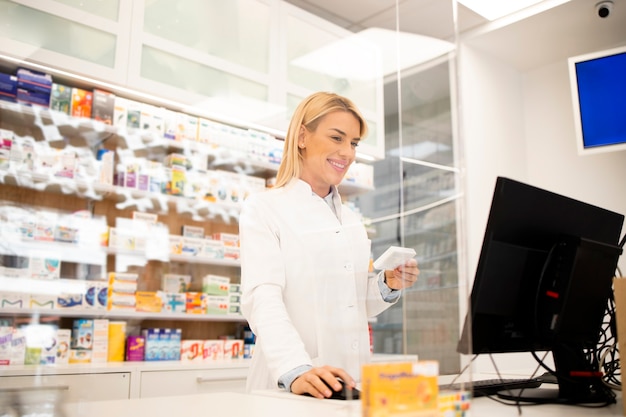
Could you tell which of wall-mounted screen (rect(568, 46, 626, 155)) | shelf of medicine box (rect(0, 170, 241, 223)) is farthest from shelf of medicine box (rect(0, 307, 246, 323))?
wall-mounted screen (rect(568, 46, 626, 155))

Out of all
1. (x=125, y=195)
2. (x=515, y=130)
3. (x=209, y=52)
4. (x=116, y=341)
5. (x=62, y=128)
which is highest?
(x=209, y=52)

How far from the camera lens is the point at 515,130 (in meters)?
4.20

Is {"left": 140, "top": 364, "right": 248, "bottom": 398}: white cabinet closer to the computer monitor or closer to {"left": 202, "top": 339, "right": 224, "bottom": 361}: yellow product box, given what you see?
{"left": 202, "top": 339, "right": 224, "bottom": 361}: yellow product box

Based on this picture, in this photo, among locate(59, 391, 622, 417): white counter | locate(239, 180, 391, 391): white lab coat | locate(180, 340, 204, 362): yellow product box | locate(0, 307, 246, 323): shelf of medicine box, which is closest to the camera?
locate(59, 391, 622, 417): white counter

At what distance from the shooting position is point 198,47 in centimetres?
367

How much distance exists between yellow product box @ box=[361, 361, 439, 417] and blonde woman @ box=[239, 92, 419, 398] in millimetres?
183

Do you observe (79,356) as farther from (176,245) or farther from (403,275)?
(403,275)

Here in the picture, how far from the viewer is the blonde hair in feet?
4.44

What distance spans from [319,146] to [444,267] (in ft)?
1.40

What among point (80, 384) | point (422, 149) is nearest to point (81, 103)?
point (80, 384)

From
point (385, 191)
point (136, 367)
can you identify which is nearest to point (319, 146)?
point (136, 367)

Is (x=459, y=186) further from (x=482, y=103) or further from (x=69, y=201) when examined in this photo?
(x=482, y=103)

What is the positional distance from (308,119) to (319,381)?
Result: 0.63m

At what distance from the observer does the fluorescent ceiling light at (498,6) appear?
11.5ft
